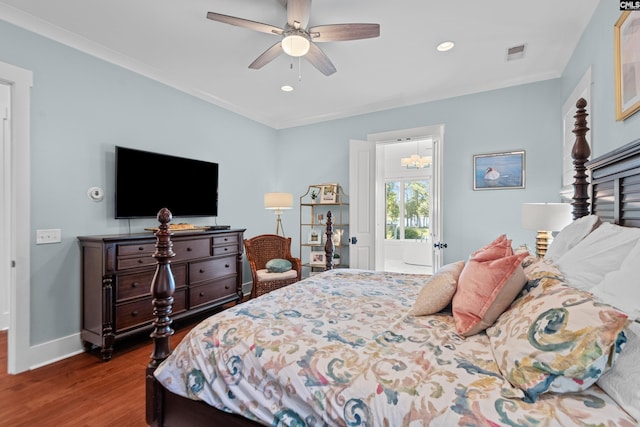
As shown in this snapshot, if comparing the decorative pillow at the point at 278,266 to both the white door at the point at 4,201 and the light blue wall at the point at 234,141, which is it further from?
the white door at the point at 4,201

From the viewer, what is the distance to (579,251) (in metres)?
1.43

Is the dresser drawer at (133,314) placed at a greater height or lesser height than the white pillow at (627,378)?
lesser

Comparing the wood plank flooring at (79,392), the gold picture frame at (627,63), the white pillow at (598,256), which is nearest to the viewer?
the white pillow at (598,256)

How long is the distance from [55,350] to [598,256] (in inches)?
151

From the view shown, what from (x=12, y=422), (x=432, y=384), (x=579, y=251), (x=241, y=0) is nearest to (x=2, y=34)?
(x=241, y=0)

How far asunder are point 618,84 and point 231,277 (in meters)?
3.87

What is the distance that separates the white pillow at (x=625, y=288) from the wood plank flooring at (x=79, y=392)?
2.39 m

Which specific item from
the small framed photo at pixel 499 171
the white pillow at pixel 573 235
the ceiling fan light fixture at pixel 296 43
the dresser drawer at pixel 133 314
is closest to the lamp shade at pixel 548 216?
the white pillow at pixel 573 235

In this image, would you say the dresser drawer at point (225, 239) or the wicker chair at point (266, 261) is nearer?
the dresser drawer at point (225, 239)

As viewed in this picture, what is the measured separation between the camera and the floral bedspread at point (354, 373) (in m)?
0.83

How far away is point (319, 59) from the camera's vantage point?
2.56 metres

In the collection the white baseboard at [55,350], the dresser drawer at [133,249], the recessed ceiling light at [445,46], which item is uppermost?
the recessed ceiling light at [445,46]

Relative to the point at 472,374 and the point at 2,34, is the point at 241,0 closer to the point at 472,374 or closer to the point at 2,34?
the point at 2,34

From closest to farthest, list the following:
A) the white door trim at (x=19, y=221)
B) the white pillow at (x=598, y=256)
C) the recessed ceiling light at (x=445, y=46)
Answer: the white pillow at (x=598, y=256) < the white door trim at (x=19, y=221) < the recessed ceiling light at (x=445, y=46)
